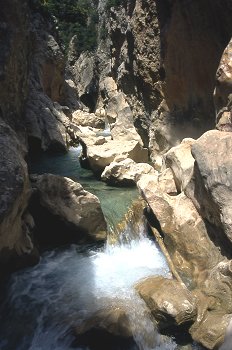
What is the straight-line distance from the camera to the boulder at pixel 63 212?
862 centimetres

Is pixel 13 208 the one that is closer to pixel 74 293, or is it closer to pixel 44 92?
pixel 74 293

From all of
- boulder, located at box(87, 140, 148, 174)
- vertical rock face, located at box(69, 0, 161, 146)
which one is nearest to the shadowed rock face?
vertical rock face, located at box(69, 0, 161, 146)

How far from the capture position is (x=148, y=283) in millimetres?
6895

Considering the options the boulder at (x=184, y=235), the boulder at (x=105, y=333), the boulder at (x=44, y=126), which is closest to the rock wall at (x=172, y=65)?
the boulder at (x=44, y=126)

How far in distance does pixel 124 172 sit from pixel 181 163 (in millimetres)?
3690

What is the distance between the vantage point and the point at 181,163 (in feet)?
27.5

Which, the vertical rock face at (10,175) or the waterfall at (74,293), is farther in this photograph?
the vertical rock face at (10,175)

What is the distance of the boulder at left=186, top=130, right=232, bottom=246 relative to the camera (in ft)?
21.2

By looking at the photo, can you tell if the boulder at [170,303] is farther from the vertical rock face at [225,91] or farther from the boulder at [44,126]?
the boulder at [44,126]

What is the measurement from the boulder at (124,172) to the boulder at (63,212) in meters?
2.97

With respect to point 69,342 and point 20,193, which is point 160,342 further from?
point 20,193

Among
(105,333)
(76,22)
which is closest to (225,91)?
(105,333)

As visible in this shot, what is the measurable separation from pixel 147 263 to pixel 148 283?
4.38 ft

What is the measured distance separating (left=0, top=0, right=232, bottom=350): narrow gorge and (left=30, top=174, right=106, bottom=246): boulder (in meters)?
0.02
